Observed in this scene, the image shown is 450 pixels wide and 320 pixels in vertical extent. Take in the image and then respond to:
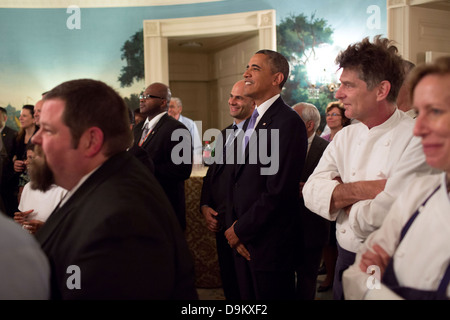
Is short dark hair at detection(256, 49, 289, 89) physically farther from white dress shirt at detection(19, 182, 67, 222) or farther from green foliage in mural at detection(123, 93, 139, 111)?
green foliage in mural at detection(123, 93, 139, 111)

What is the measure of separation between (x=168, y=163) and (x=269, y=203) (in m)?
1.48

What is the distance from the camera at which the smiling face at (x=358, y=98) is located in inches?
80.6

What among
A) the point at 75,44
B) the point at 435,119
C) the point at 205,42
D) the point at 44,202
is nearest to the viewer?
the point at 435,119

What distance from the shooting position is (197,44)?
10.4 metres

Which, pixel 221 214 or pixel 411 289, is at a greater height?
pixel 411 289

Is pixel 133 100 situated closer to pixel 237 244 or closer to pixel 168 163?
pixel 168 163

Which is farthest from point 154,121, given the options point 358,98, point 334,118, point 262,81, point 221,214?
point 358,98

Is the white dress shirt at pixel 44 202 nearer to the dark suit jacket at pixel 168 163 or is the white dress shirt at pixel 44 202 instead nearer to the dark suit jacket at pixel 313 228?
the dark suit jacket at pixel 168 163

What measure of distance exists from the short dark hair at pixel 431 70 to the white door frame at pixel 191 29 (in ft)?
23.6

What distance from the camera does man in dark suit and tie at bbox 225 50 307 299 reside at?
259 cm

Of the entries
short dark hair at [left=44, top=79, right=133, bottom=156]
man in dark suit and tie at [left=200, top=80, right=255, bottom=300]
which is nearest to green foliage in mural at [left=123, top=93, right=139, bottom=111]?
man in dark suit and tie at [left=200, top=80, right=255, bottom=300]

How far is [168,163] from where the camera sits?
3811 mm

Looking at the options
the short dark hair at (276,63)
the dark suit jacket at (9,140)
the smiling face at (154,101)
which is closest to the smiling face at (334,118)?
the smiling face at (154,101)

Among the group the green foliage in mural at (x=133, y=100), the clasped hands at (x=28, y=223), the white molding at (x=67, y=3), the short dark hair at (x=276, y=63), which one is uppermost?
the white molding at (x=67, y=3)
